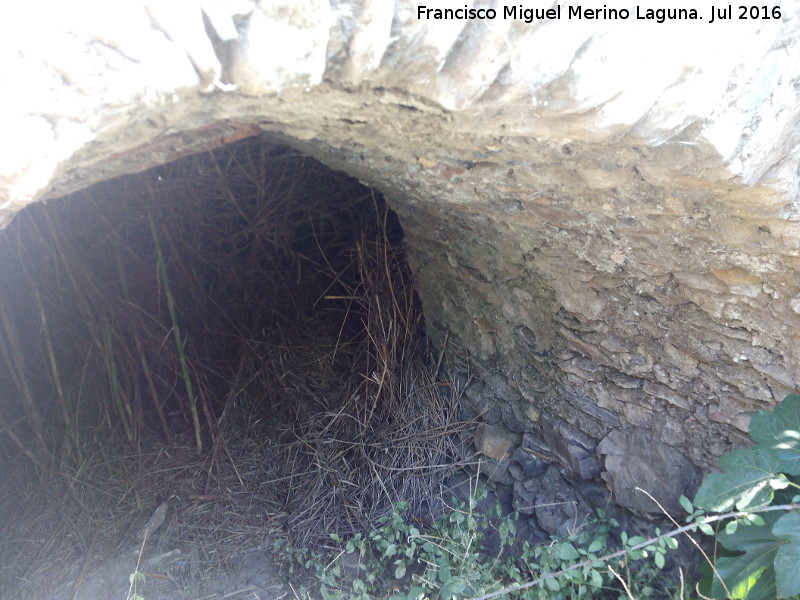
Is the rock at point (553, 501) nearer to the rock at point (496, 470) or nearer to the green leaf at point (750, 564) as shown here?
the rock at point (496, 470)

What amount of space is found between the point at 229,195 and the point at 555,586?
258 cm

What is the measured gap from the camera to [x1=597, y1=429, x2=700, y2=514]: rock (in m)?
2.14

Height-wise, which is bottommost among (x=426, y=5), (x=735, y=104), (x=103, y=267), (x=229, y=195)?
(x=103, y=267)

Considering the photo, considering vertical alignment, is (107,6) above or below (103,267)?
above

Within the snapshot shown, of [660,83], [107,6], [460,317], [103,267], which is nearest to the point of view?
[107,6]

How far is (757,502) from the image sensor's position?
1734 millimetres

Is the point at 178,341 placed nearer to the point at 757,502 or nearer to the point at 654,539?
the point at 654,539

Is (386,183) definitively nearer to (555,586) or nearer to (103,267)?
(555,586)

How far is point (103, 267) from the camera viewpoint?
11.2 feet

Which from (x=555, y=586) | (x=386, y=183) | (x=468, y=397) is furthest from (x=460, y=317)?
(x=555, y=586)

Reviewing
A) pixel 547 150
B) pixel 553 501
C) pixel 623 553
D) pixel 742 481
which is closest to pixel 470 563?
pixel 553 501

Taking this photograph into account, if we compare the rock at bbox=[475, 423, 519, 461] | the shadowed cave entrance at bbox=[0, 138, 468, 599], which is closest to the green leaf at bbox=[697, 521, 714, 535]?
the rock at bbox=[475, 423, 519, 461]

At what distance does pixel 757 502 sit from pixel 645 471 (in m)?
0.51

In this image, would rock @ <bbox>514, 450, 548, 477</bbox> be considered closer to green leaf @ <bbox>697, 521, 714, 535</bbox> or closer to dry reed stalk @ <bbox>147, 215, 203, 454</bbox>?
green leaf @ <bbox>697, 521, 714, 535</bbox>
